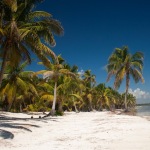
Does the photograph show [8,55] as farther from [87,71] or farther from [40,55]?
[87,71]

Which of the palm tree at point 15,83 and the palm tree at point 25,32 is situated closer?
the palm tree at point 25,32

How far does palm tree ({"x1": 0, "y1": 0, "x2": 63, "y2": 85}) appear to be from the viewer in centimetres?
1546

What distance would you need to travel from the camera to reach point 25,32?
1474 cm

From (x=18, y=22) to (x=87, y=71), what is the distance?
44225 mm

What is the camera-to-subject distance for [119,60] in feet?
129

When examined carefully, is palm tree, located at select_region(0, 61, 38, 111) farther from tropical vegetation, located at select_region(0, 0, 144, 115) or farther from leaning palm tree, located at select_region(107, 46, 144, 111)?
leaning palm tree, located at select_region(107, 46, 144, 111)

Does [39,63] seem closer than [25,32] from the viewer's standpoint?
No

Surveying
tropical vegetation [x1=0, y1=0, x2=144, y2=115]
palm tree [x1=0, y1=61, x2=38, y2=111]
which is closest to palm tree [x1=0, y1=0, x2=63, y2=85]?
tropical vegetation [x1=0, y1=0, x2=144, y2=115]

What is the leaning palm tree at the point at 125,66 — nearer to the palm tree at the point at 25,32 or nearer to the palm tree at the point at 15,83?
the palm tree at the point at 15,83

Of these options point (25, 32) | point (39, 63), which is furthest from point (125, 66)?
point (25, 32)

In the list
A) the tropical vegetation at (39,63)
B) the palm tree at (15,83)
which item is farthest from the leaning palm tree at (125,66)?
the palm tree at (15,83)

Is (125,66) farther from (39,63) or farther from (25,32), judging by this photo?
(25,32)

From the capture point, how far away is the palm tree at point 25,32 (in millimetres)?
15461

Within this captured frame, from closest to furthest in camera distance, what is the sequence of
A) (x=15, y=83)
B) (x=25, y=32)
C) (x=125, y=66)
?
(x=25, y=32) < (x=15, y=83) < (x=125, y=66)
